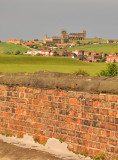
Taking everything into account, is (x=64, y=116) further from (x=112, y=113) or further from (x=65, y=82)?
(x=112, y=113)

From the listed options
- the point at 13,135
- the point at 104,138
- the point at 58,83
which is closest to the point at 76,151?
the point at 104,138

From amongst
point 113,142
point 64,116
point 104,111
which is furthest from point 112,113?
point 64,116

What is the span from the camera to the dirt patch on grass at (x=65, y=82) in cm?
479

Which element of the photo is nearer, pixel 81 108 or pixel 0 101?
pixel 81 108

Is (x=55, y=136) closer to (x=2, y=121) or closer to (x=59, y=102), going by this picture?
(x=59, y=102)

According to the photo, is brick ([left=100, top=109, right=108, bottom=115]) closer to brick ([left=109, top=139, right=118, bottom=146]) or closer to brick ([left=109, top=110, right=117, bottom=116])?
brick ([left=109, top=110, right=117, bottom=116])

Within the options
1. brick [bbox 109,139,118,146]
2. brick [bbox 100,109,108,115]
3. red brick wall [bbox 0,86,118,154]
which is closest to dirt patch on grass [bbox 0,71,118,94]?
red brick wall [bbox 0,86,118,154]

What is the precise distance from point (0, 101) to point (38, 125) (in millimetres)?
1196

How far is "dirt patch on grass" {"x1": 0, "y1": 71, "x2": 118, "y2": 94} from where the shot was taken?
4.79 metres

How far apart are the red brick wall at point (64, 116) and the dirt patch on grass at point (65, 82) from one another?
0.09 metres

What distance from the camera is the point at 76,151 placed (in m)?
5.19

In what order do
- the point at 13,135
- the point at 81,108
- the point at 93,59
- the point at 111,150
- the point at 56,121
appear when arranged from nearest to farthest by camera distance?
the point at 111,150
the point at 81,108
the point at 56,121
the point at 13,135
the point at 93,59

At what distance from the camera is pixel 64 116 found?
17.6 ft

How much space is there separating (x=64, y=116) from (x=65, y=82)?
62cm
